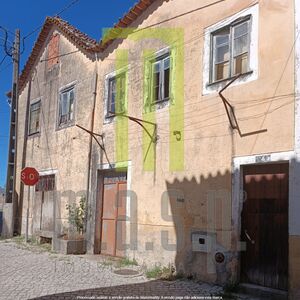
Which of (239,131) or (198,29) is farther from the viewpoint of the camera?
(198,29)

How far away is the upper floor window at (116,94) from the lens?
11.6 m

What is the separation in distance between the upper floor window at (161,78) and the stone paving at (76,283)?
3.92 m

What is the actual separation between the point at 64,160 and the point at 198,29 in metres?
6.38

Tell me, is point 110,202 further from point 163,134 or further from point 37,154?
point 37,154

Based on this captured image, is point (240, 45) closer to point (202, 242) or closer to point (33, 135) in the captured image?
point (202, 242)

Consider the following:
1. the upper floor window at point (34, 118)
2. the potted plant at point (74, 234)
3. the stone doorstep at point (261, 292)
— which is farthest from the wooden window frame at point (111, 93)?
the stone doorstep at point (261, 292)

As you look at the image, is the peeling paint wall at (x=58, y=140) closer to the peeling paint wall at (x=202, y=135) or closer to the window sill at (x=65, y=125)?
the window sill at (x=65, y=125)

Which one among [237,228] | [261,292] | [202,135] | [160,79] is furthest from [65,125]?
[261,292]

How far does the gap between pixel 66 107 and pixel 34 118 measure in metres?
2.64

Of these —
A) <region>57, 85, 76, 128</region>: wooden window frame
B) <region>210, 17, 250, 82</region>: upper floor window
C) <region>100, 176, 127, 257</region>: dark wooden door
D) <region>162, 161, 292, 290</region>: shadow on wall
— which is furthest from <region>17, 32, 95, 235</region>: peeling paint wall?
<region>210, 17, 250, 82</region>: upper floor window

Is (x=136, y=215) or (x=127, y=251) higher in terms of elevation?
(x=136, y=215)

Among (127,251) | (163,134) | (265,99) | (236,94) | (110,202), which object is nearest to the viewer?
(265,99)

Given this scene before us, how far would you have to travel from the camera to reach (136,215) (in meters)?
10.5

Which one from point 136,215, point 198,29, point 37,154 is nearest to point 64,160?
point 37,154
